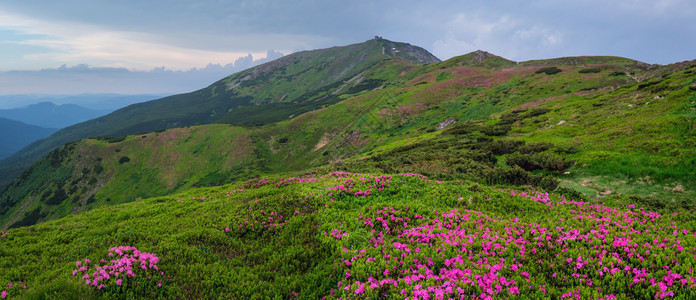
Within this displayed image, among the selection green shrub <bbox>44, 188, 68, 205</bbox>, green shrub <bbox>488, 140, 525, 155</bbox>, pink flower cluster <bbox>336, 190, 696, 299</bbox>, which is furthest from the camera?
green shrub <bbox>44, 188, 68, 205</bbox>

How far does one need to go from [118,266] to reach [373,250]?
751 cm

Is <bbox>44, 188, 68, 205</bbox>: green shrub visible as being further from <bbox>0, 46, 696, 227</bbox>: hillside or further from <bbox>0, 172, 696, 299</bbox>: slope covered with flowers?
<bbox>0, 172, 696, 299</bbox>: slope covered with flowers

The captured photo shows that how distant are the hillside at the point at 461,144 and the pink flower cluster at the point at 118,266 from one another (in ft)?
53.9

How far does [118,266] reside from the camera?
798 cm

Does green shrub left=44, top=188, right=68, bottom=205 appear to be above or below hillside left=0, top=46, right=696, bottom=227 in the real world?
below

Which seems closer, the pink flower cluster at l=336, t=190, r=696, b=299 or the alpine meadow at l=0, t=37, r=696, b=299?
the pink flower cluster at l=336, t=190, r=696, b=299

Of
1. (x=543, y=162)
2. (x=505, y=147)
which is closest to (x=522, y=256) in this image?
(x=543, y=162)

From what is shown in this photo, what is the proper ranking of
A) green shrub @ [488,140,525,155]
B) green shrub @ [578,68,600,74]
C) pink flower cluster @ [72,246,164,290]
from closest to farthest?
pink flower cluster @ [72,246,164,290] < green shrub @ [488,140,525,155] < green shrub @ [578,68,600,74]

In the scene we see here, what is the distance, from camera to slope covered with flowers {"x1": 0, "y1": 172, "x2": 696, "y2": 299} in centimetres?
702

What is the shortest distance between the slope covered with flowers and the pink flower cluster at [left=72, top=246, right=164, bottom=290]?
4cm

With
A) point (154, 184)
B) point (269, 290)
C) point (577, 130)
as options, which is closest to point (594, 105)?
point (577, 130)

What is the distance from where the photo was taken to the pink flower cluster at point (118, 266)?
293 inches

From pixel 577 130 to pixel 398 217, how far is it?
2889cm

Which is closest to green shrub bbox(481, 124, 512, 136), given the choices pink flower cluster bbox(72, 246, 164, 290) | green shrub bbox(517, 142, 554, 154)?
green shrub bbox(517, 142, 554, 154)
